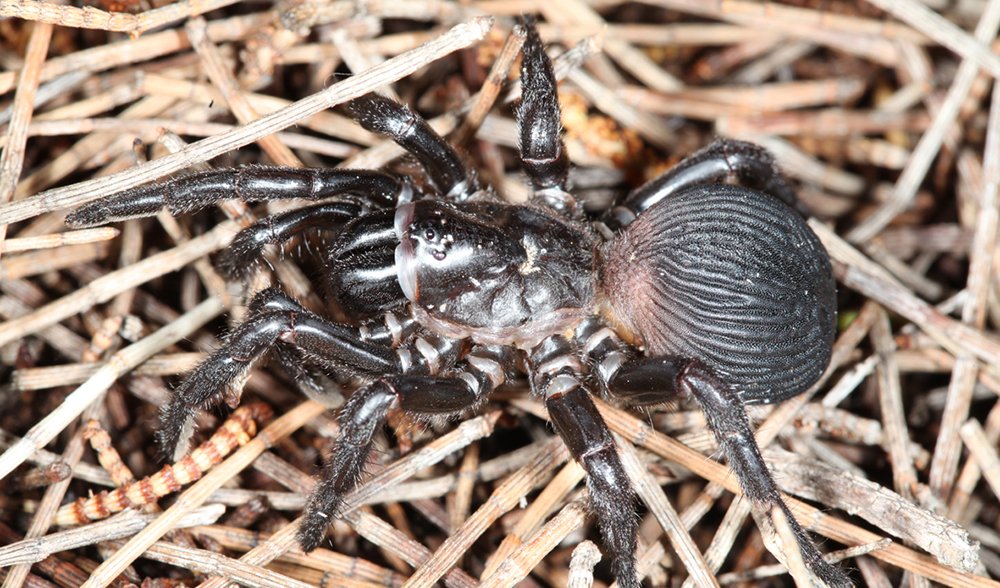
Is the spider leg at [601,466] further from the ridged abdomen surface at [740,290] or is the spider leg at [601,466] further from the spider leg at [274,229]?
the spider leg at [274,229]

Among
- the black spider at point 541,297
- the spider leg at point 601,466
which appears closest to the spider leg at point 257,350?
the black spider at point 541,297

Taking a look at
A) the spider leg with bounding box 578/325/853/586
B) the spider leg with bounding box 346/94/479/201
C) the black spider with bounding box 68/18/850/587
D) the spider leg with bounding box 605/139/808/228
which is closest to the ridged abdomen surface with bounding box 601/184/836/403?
the black spider with bounding box 68/18/850/587

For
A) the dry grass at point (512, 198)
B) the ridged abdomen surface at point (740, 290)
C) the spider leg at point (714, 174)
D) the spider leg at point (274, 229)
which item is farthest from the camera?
the spider leg at point (714, 174)

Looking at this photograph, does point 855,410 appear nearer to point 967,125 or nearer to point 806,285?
point 806,285

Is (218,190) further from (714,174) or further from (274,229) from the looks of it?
(714,174)

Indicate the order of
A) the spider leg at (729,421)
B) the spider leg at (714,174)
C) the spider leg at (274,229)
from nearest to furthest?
the spider leg at (729,421) < the spider leg at (274,229) < the spider leg at (714,174)

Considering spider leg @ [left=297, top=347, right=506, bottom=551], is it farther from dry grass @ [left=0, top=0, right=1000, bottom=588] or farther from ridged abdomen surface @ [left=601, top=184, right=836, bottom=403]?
ridged abdomen surface @ [left=601, top=184, right=836, bottom=403]

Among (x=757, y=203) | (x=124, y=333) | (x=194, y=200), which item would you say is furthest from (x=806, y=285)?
(x=124, y=333)
